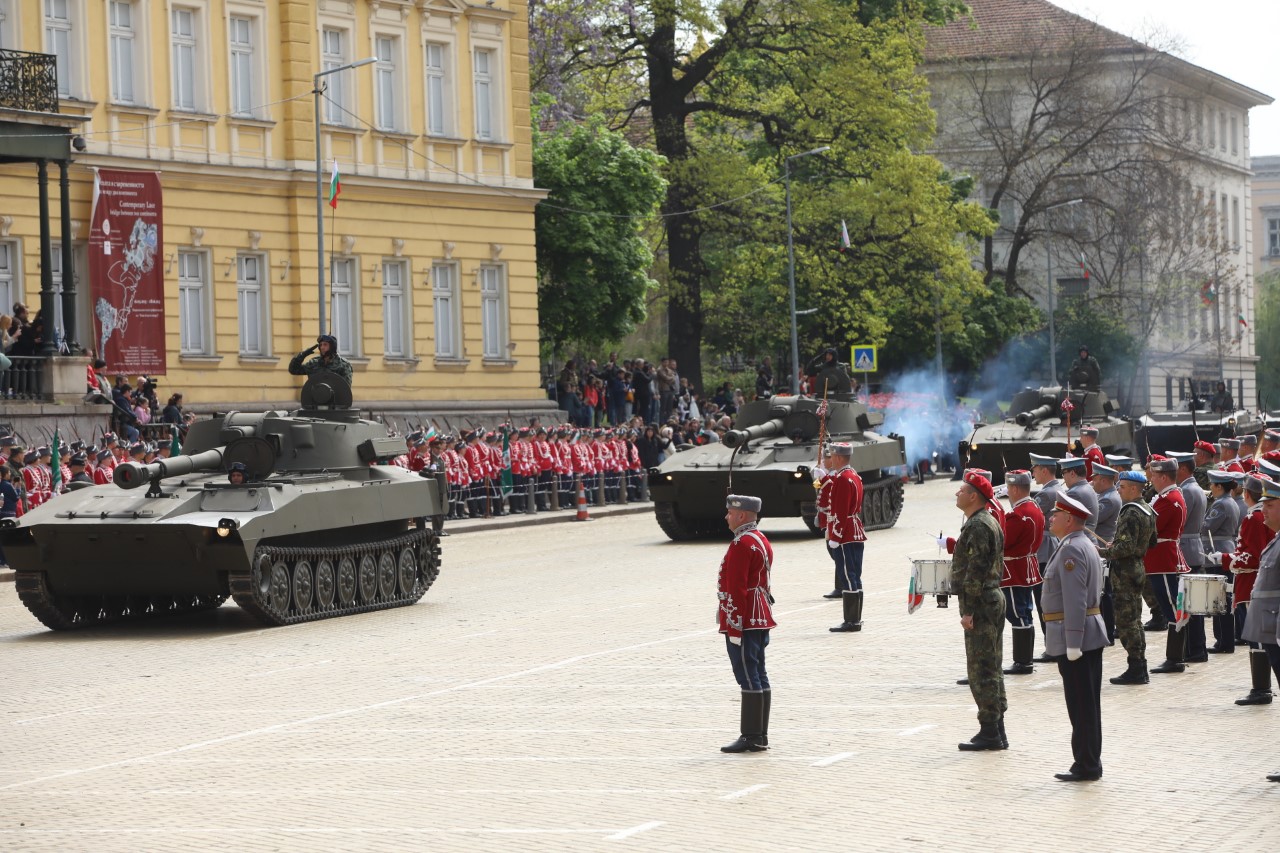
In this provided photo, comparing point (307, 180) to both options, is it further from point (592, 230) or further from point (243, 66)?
point (592, 230)

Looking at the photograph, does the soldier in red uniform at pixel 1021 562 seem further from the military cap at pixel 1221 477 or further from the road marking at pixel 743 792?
the road marking at pixel 743 792

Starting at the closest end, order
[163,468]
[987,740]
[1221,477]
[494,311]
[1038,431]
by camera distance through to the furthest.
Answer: [987,740], [1221,477], [163,468], [1038,431], [494,311]

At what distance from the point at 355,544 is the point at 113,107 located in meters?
16.0

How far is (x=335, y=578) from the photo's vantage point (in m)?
21.9

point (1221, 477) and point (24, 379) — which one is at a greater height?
point (24, 379)

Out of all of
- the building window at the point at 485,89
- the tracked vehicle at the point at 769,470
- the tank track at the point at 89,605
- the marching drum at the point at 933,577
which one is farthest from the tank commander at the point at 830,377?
the marching drum at the point at 933,577

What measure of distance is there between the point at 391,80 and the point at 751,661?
29.9 meters

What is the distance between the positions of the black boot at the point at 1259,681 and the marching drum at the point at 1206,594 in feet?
1.36

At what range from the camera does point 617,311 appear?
155ft

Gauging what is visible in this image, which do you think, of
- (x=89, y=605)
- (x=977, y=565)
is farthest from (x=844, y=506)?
(x=89, y=605)

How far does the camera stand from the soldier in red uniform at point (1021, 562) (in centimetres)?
1574

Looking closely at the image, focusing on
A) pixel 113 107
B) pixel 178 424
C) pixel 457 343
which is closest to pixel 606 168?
pixel 457 343

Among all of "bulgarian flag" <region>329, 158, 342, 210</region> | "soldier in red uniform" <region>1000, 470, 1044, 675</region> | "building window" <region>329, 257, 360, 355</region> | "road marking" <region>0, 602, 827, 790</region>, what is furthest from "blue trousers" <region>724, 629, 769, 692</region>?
"building window" <region>329, 257, 360, 355</region>

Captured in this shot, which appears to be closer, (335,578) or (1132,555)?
(1132,555)
